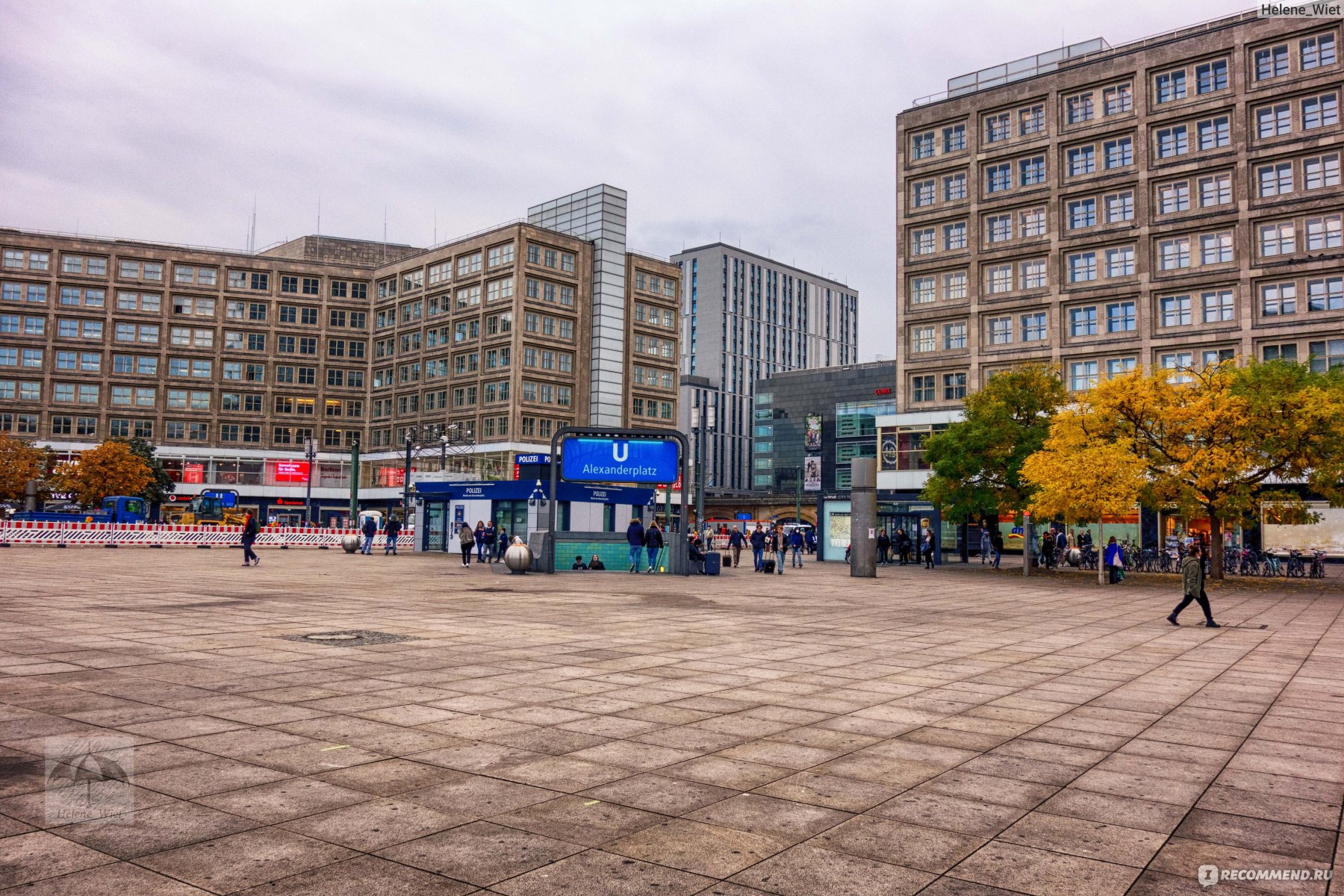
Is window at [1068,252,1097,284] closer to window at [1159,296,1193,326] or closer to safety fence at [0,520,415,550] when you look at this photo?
window at [1159,296,1193,326]

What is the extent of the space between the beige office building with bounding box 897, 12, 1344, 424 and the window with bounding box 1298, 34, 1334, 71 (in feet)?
0.25

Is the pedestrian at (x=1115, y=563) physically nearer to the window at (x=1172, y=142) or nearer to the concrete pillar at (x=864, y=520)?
the concrete pillar at (x=864, y=520)

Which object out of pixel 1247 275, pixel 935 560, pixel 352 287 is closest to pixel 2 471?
pixel 352 287

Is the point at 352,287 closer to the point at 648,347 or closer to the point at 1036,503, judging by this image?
the point at 648,347

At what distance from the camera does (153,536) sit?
47.2 m

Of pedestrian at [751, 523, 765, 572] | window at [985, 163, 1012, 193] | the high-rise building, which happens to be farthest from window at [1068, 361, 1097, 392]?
the high-rise building

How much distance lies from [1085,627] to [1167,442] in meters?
18.8

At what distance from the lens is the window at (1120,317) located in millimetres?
54125

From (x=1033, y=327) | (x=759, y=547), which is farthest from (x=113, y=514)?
(x=1033, y=327)

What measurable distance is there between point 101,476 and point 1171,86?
2981 inches

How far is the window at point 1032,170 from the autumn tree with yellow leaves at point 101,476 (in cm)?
6570

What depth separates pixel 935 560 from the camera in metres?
42.9

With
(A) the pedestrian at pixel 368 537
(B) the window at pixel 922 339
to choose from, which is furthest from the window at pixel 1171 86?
(A) the pedestrian at pixel 368 537

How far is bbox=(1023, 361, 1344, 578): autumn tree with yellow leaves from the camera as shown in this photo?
98.5 ft
